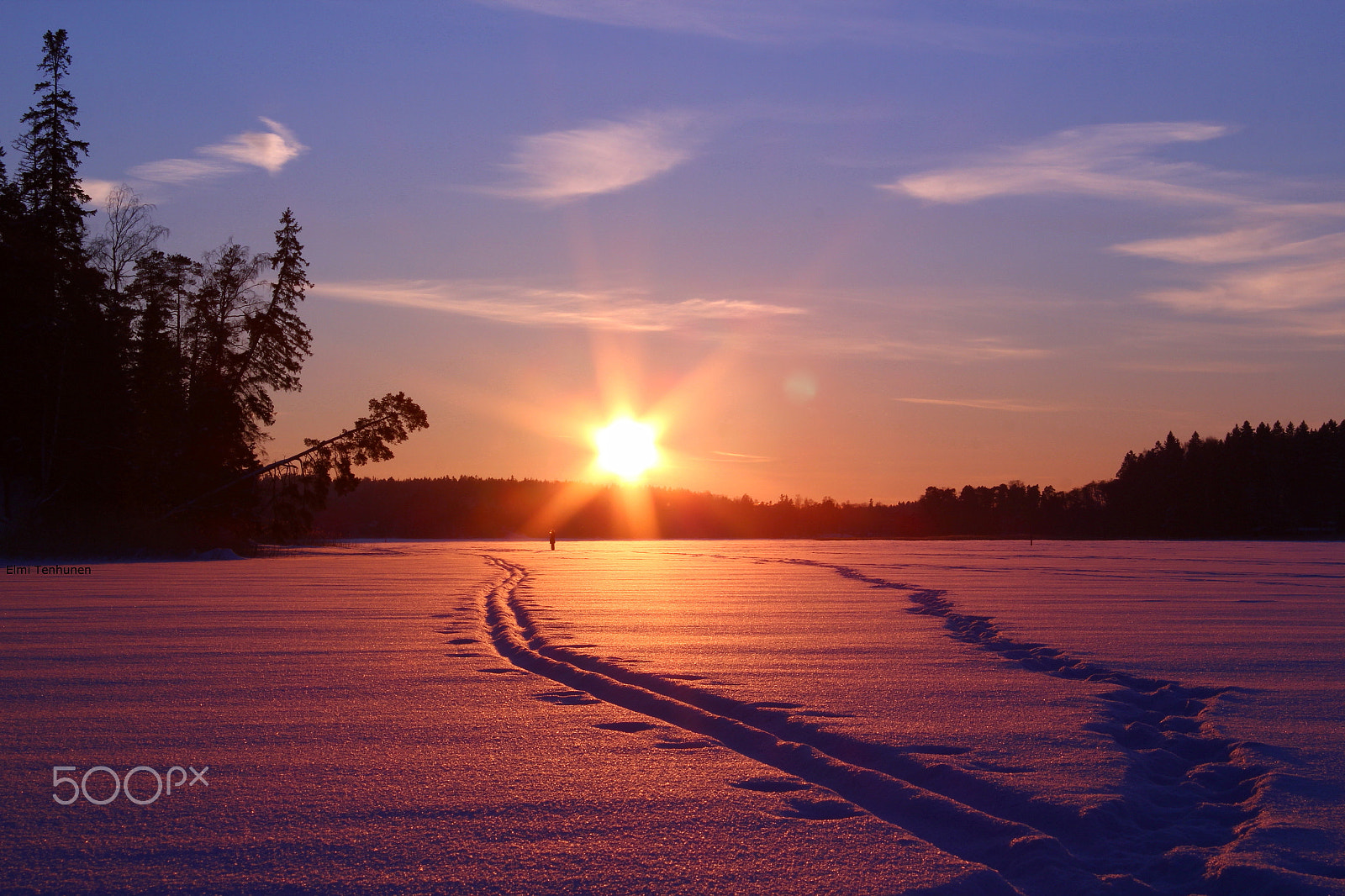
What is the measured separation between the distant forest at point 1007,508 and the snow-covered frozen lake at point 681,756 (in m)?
80.4

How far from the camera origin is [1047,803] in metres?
3.52

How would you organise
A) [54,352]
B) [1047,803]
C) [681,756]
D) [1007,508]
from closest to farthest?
[1047,803] → [681,756] → [54,352] → [1007,508]

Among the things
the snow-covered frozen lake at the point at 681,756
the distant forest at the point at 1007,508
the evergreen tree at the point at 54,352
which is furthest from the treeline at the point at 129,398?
the distant forest at the point at 1007,508

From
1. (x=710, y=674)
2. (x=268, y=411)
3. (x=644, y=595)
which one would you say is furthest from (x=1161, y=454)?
(x=710, y=674)

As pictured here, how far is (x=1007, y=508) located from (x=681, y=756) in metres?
111

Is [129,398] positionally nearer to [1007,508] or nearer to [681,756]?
[681,756]

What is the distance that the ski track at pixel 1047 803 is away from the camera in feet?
9.46

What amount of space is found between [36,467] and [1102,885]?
33.1 m

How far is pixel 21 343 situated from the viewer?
27.3m

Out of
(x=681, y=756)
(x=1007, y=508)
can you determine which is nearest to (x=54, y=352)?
(x=681, y=756)

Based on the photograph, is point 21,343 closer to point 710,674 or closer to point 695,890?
point 710,674

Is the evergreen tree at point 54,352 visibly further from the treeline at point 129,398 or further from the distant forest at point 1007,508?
the distant forest at point 1007,508

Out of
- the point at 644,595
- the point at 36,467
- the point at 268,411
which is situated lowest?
the point at 644,595

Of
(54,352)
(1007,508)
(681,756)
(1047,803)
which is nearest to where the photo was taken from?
(1047,803)
